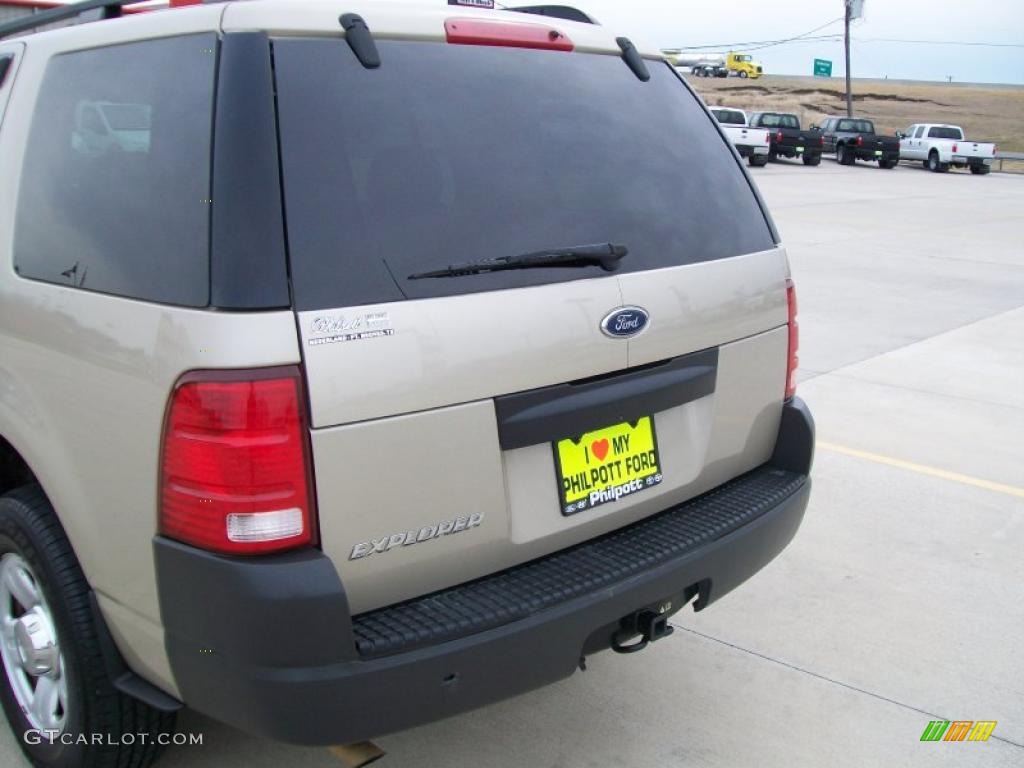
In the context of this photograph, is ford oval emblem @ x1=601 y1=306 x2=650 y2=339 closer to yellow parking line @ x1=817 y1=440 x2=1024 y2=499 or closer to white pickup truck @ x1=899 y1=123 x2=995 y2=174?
yellow parking line @ x1=817 y1=440 x2=1024 y2=499

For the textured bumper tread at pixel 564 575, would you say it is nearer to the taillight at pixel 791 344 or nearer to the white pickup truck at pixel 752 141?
the taillight at pixel 791 344

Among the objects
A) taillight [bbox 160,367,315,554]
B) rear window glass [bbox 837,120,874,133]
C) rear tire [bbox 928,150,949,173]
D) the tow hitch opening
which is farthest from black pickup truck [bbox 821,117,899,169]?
taillight [bbox 160,367,315,554]

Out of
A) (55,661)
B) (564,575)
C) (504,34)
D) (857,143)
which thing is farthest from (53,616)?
(857,143)

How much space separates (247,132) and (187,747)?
1862 mm

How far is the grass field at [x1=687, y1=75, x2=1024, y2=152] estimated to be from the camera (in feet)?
191

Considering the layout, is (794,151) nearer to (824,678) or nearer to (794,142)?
(794,142)

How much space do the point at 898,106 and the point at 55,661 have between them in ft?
247

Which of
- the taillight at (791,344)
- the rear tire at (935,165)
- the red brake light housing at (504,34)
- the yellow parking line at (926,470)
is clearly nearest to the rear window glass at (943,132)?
the rear tire at (935,165)

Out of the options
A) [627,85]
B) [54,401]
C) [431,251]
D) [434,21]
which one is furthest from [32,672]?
[627,85]

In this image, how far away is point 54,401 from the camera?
246 cm

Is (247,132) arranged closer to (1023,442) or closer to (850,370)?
(1023,442)

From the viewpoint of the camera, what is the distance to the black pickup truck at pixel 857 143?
37375mm

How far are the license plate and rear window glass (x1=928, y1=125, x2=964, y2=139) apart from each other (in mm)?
39658

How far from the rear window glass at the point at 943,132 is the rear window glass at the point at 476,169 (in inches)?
1539
